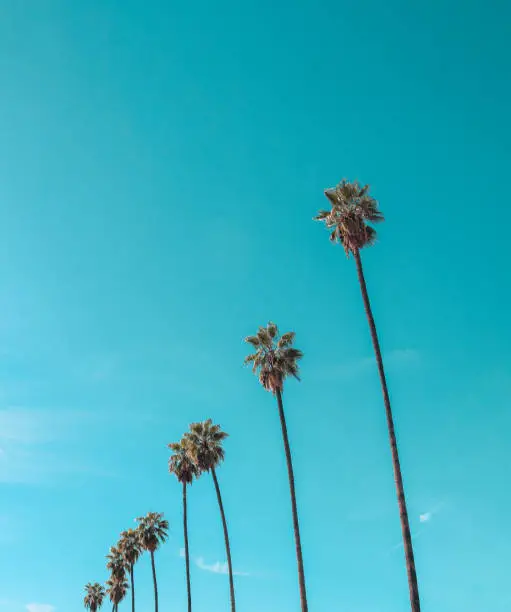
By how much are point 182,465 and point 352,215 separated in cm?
3316

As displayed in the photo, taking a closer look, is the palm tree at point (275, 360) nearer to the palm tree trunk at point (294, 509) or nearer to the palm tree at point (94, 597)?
the palm tree trunk at point (294, 509)

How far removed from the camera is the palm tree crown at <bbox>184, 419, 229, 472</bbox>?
4991cm

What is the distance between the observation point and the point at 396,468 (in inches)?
1057

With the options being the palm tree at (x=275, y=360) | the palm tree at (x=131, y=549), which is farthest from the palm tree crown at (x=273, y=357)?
the palm tree at (x=131, y=549)

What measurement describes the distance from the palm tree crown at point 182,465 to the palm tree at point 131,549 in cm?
2018

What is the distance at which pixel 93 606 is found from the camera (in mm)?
93062

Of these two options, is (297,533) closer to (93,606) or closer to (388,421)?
(388,421)

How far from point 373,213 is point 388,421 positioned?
1306cm

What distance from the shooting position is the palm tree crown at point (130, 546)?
71.1 meters

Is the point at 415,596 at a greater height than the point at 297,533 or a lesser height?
lesser

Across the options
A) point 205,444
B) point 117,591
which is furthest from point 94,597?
point 205,444

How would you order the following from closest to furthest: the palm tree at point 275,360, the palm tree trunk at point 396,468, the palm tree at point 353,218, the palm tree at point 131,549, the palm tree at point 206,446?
the palm tree trunk at point 396,468 → the palm tree at point 353,218 → the palm tree at point 275,360 → the palm tree at point 206,446 → the palm tree at point 131,549

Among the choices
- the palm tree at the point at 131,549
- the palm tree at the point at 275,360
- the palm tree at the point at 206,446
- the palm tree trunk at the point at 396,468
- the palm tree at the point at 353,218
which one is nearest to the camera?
the palm tree trunk at the point at 396,468

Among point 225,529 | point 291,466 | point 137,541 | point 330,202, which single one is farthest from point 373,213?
point 137,541
